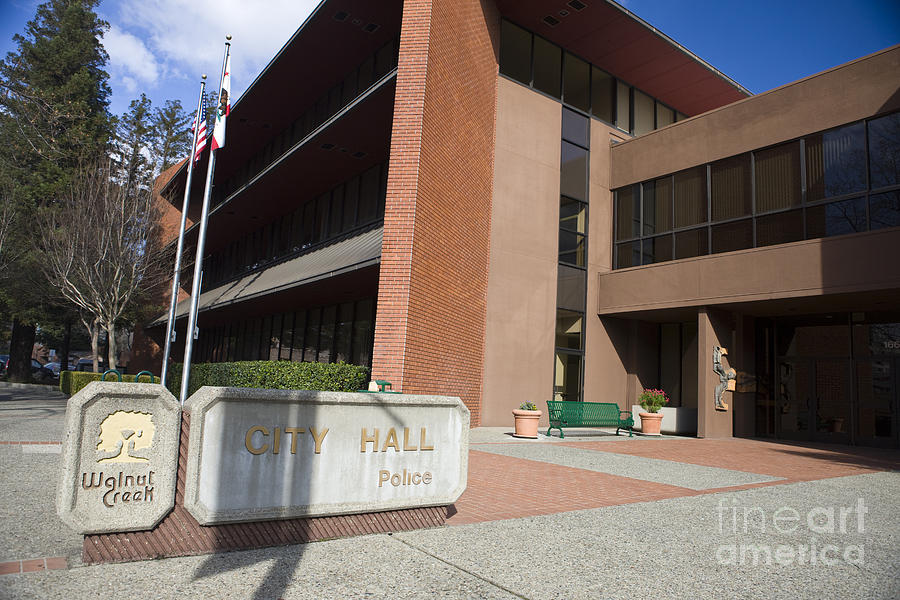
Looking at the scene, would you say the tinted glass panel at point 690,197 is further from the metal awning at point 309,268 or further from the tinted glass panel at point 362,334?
the tinted glass panel at point 362,334

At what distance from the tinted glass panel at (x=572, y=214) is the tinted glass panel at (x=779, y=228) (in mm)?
5581

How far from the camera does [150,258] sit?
27594 mm

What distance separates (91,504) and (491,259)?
1506cm

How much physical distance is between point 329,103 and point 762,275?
53.8 ft

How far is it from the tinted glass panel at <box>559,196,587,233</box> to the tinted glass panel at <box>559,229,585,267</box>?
23cm

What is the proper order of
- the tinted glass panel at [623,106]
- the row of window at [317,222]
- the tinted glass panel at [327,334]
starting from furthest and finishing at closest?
the tinted glass panel at [623,106] < the tinted glass panel at [327,334] < the row of window at [317,222]

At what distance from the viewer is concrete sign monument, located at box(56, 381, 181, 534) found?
397cm

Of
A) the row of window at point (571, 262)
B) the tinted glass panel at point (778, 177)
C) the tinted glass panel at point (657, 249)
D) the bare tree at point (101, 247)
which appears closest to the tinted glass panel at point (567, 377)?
the row of window at point (571, 262)

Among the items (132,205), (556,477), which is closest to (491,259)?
(556,477)

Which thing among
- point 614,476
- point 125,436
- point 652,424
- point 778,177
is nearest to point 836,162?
point 778,177

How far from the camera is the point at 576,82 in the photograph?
71.8 feet

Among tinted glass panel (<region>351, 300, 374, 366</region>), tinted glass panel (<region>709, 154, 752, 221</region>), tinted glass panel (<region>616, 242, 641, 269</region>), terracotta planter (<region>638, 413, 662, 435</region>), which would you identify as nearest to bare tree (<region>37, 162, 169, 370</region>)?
tinted glass panel (<region>351, 300, 374, 366</region>)

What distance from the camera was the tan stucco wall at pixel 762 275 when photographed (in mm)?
14703

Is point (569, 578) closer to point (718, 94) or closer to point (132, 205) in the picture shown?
point (718, 94)
